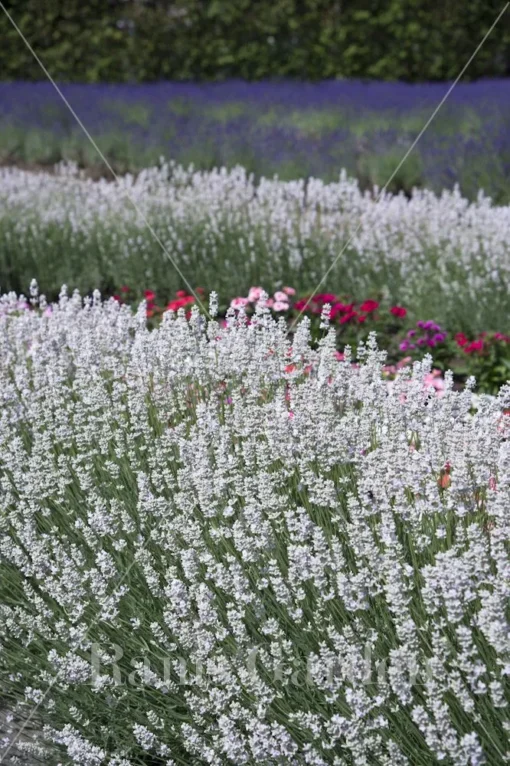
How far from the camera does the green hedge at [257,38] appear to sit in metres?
12.9

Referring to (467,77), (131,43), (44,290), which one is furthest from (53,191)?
(467,77)

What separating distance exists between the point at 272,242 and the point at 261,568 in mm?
4359

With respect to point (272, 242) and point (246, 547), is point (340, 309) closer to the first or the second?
point (272, 242)

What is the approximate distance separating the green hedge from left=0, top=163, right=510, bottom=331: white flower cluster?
5872 mm

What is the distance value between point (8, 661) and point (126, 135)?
866 cm

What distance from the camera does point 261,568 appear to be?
2406 mm

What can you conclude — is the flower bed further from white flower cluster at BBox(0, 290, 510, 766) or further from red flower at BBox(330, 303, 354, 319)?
white flower cluster at BBox(0, 290, 510, 766)

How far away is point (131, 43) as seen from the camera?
45.1 feet

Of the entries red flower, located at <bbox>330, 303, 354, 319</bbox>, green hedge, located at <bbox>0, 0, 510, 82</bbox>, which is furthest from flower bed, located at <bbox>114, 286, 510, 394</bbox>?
green hedge, located at <bbox>0, 0, 510, 82</bbox>

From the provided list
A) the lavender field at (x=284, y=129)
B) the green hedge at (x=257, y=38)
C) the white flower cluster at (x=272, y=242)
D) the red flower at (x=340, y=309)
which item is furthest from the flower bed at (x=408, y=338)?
the green hedge at (x=257, y=38)

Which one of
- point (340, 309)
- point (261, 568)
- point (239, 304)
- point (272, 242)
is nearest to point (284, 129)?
point (272, 242)

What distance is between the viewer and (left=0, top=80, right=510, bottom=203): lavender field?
895cm

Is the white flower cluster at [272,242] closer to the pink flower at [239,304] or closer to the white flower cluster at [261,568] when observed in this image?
the pink flower at [239,304]

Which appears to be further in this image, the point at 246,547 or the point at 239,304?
the point at 239,304
